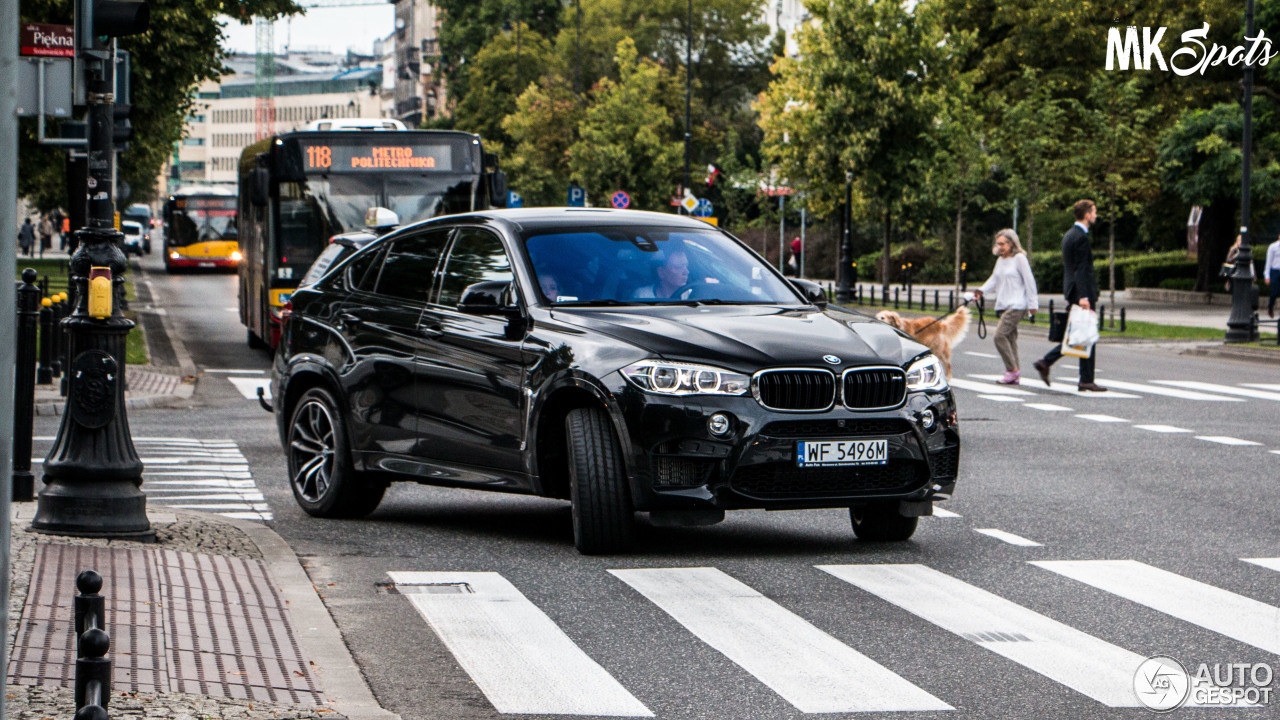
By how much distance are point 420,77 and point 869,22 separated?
124m

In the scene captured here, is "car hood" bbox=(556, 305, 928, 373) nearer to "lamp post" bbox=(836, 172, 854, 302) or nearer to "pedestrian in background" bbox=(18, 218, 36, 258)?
"lamp post" bbox=(836, 172, 854, 302)

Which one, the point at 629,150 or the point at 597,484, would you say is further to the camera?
the point at 629,150

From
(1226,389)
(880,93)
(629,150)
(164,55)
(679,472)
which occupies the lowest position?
(1226,389)

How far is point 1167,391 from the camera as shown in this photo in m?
20.3

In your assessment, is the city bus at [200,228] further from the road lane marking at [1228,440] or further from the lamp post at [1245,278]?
the road lane marking at [1228,440]

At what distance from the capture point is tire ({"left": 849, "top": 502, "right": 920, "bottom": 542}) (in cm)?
901

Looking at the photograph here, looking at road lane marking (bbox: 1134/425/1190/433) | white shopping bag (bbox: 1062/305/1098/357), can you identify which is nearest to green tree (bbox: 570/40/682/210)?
white shopping bag (bbox: 1062/305/1098/357)

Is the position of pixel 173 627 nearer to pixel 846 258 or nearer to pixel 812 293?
pixel 812 293

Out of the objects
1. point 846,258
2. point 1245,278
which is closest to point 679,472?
point 1245,278

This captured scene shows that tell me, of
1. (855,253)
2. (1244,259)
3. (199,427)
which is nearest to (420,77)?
(855,253)

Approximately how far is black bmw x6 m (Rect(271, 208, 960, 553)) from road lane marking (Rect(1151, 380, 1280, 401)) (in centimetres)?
1166

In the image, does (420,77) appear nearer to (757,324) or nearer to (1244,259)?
(1244,259)

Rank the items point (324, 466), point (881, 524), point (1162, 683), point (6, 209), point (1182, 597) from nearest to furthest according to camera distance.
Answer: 1. point (6, 209)
2. point (1162, 683)
3. point (1182, 597)
4. point (881, 524)
5. point (324, 466)

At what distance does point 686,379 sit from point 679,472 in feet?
1.35
